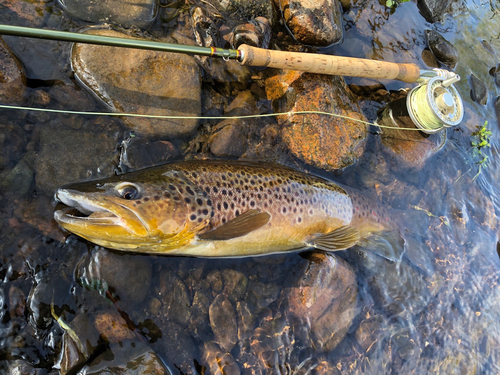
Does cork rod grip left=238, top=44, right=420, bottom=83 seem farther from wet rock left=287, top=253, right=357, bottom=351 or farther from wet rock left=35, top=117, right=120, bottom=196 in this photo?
wet rock left=287, top=253, right=357, bottom=351

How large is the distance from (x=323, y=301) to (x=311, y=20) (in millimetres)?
3470

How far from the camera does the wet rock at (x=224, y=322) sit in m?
3.03

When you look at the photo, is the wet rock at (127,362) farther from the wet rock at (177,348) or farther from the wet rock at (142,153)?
the wet rock at (142,153)

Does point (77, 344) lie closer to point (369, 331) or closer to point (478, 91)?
point (369, 331)

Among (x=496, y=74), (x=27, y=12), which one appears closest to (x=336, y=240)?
(x=27, y=12)

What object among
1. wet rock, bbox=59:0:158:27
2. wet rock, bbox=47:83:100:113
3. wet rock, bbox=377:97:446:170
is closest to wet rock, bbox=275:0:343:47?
wet rock, bbox=377:97:446:170

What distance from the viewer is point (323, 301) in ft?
10.8

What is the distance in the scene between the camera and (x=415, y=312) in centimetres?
382

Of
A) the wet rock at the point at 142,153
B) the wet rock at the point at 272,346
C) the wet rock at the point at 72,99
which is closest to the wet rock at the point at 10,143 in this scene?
the wet rock at the point at 72,99

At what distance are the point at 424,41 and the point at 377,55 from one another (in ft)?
4.33

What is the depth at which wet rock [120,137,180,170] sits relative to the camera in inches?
125

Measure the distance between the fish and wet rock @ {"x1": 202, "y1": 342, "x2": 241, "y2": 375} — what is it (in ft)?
2.98

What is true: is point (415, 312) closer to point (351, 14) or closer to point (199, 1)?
point (351, 14)

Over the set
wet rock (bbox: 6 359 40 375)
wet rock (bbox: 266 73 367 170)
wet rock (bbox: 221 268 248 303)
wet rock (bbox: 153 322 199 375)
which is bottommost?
→ wet rock (bbox: 153 322 199 375)
